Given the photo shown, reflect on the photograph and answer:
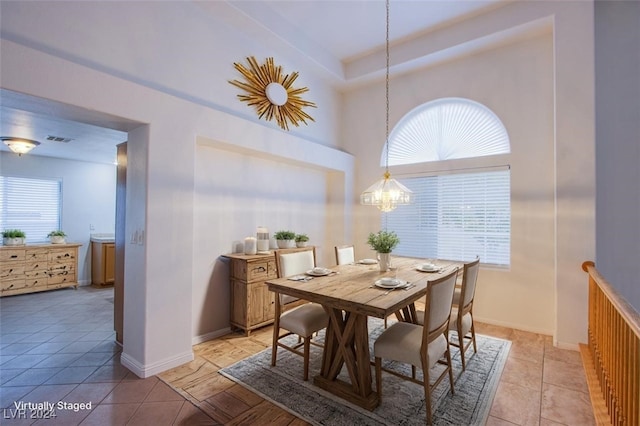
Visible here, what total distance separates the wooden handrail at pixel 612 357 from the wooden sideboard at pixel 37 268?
7.27 m

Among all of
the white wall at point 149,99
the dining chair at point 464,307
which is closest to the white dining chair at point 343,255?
the dining chair at point 464,307

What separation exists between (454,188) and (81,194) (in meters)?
6.89

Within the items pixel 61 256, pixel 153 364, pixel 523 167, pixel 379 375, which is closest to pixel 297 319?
pixel 379 375

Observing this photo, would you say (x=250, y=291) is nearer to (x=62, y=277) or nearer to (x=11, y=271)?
(x=62, y=277)

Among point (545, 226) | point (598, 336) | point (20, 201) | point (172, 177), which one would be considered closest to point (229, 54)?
point (172, 177)

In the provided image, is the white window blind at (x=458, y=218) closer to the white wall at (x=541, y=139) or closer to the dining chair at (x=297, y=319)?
the white wall at (x=541, y=139)

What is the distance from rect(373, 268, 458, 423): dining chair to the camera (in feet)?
6.25

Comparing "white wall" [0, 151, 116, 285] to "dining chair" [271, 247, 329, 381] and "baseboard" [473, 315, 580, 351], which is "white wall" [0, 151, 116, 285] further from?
"baseboard" [473, 315, 580, 351]

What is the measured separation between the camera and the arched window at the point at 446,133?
12.8 feet

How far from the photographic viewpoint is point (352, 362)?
2180 mm

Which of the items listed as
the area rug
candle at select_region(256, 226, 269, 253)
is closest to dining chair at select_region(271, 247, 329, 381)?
the area rug

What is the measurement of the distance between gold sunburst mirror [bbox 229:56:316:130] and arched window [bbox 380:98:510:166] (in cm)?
156

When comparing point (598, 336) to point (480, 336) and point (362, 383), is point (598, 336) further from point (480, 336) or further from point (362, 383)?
point (362, 383)

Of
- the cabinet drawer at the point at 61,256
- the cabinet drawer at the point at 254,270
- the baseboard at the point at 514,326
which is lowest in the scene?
the baseboard at the point at 514,326
